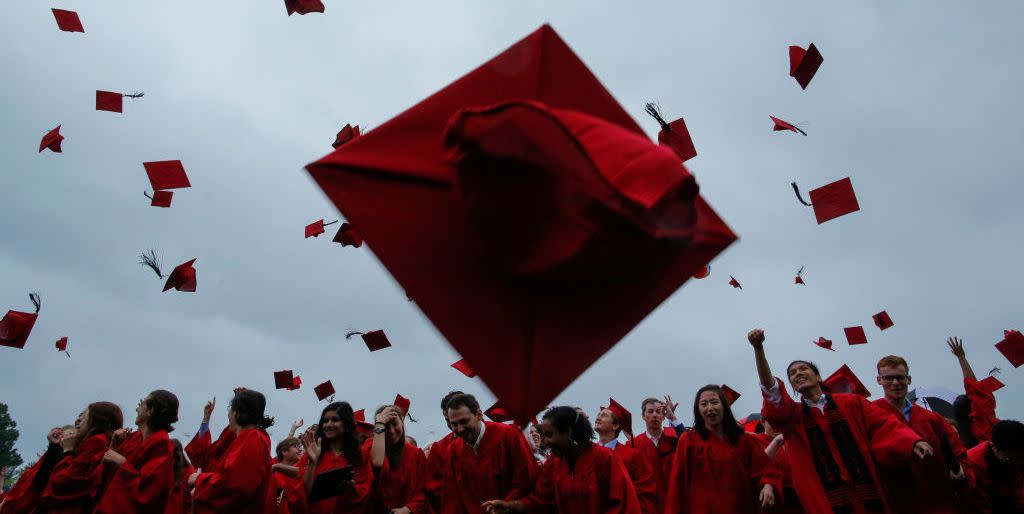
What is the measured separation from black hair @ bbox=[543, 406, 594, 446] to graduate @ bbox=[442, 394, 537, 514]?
53cm

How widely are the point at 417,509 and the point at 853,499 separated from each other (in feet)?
12.3

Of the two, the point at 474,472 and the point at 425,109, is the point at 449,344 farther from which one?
the point at 474,472

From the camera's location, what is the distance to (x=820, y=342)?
34.8 feet

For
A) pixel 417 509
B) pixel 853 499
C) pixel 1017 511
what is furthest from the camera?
pixel 417 509

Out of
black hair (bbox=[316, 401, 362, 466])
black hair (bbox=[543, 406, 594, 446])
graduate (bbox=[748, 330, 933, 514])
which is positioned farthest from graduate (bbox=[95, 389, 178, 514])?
graduate (bbox=[748, 330, 933, 514])

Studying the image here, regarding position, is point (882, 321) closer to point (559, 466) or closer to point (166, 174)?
point (559, 466)

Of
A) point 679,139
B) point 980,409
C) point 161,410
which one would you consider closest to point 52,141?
point 161,410

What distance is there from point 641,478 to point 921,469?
2.52m

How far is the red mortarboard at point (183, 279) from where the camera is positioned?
304 inches

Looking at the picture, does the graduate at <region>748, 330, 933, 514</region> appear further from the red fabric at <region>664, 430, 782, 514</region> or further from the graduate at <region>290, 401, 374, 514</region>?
the graduate at <region>290, 401, 374, 514</region>

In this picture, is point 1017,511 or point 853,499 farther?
point 1017,511

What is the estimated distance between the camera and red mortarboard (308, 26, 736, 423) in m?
1.98

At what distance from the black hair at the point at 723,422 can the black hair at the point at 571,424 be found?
95 centimetres

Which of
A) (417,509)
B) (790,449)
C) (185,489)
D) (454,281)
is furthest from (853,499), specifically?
(185,489)
